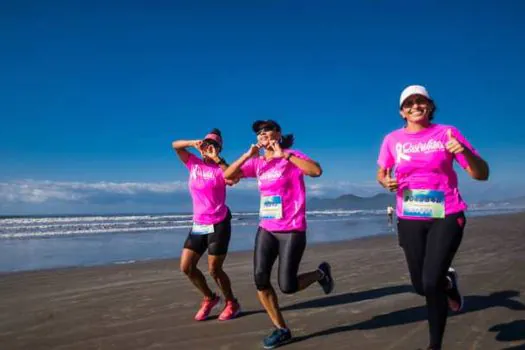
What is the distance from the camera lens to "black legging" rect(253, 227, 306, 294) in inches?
173

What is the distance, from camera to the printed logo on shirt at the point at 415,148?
11.4 feet

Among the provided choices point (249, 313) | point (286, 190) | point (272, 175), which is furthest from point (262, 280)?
point (249, 313)

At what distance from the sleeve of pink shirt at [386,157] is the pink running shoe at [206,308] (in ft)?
9.47

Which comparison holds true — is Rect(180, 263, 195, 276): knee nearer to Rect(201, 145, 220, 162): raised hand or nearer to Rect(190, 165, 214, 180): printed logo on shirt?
Rect(190, 165, 214, 180): printed logo on shirt

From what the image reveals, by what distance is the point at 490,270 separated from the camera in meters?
7.92

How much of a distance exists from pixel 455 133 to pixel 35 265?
1119cm

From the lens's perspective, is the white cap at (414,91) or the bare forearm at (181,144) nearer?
the white cap at (414,91)

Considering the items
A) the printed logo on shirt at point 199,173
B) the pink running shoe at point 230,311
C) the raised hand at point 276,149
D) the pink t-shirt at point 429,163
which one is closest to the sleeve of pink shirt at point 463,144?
the pink t-shirt at point 429,163

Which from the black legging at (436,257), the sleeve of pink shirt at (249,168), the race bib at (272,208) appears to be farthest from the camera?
the sleeve of pink shirt at (249,168)

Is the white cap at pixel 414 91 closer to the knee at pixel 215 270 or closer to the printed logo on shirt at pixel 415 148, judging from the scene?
the printed logo on shirt at pixel 415 148

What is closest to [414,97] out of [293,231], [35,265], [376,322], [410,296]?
[293,231]

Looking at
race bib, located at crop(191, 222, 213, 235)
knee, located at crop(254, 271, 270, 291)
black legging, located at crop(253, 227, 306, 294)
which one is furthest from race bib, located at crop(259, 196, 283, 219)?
race bib, located at crop(191, 222, 213, 235)

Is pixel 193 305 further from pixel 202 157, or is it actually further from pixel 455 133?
pixel 455 133

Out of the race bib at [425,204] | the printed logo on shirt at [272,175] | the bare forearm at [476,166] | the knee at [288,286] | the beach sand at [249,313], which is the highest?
the printed logo on shirt at [272,175]
